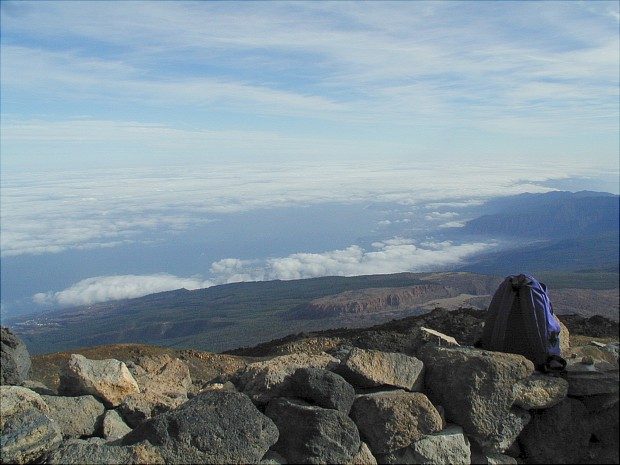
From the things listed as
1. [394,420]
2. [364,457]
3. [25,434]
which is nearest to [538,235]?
[394,420]

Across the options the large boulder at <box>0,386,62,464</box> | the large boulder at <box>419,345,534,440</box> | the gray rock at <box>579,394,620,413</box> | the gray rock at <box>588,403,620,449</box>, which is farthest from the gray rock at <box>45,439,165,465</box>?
the gray rock at <box>579,394,620,413</box>

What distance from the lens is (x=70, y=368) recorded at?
30.0ft

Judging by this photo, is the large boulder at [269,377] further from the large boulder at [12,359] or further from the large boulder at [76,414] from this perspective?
the large boulder at [12,359]

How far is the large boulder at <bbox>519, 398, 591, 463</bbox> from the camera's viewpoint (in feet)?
22.6

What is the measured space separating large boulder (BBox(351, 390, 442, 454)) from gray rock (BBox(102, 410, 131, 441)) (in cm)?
303

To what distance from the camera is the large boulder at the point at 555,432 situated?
689 cm

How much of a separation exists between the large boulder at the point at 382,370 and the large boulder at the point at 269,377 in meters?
0.54

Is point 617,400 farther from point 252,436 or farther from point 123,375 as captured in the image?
point 123,375

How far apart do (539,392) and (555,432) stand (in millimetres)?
541

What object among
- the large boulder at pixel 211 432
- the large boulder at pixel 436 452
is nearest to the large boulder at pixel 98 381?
the large boulder at pixel 211 432

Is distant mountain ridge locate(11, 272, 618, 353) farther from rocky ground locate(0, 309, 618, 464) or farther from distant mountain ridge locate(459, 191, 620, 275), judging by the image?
rocky ground locate(0, 309, 618, 464)

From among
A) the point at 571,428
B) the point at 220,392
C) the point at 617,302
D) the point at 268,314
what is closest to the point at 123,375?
the point at 220,392

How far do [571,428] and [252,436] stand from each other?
3837 mm

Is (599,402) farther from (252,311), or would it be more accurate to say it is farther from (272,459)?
(252,311)
